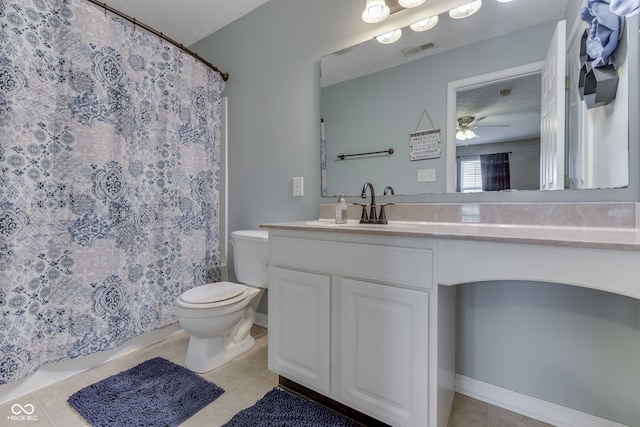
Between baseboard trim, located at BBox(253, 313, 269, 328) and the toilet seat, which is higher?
the toilet seat

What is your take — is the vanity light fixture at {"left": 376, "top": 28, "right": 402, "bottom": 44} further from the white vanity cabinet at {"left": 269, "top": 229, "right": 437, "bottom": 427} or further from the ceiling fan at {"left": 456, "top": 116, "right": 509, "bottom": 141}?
the white vanity cabinet at {"left": 269, "top": 229, "right": 437, "bottom": 427}

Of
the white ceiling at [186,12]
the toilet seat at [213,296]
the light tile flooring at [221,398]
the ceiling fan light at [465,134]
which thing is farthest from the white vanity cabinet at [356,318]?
the white ceiling at [186,12]

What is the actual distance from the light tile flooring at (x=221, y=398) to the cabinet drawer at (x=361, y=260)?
2.21ft

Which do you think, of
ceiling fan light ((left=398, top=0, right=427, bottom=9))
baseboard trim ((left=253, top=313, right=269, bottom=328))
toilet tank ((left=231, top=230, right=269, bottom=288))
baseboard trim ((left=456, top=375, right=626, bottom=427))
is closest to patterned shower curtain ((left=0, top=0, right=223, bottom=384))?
toilet tank ((left=231, top=230, right=269, bottom=288))

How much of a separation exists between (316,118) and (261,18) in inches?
36.5

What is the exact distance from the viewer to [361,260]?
107 centimetres

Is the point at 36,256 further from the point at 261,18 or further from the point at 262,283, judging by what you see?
the point at 261,18

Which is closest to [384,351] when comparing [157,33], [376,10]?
[376,10]

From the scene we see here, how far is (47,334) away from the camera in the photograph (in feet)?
4.34

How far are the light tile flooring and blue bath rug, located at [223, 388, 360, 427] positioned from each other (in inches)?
2.5

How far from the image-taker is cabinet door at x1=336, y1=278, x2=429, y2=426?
3.17ft

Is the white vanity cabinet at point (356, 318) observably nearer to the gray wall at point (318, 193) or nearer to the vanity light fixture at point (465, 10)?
the gray wall at point (318, 193)

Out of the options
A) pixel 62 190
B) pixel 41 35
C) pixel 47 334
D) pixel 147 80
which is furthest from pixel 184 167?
pixel 47 334

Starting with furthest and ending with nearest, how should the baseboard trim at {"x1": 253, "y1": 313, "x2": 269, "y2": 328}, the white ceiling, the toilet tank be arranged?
the baseboard trim at {"x1": 253, "y1": 313, "x2": 269, "y2": 328} < the white ceiling < the toilet tank
